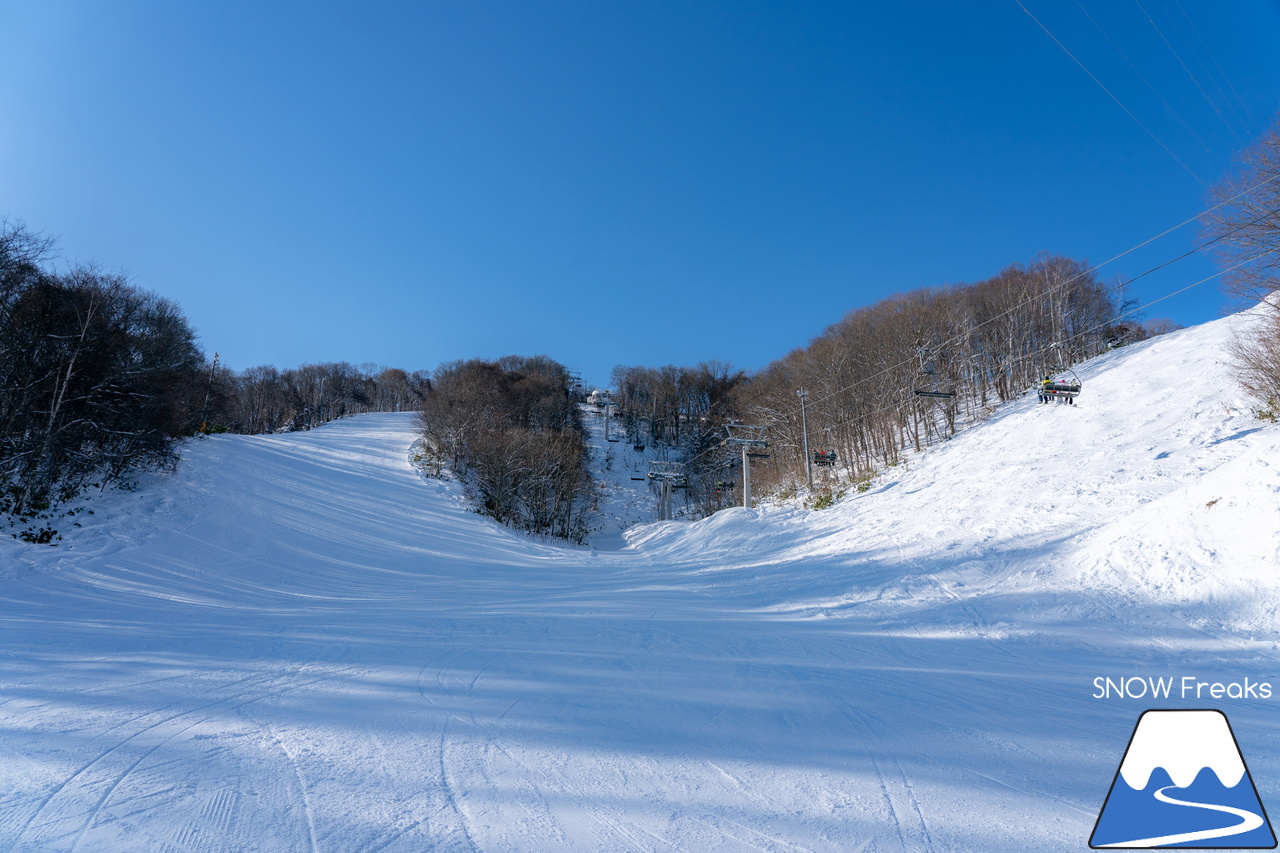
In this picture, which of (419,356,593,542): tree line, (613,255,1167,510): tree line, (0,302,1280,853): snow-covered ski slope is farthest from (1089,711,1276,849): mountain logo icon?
(419,356,593,542): tree line

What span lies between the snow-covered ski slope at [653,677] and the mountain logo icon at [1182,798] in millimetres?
173

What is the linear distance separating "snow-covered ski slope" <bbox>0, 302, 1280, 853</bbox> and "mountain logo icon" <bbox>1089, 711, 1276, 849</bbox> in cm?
17

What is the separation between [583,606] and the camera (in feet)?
Answer: 32.1

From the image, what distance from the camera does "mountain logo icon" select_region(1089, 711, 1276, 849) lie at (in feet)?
9.64

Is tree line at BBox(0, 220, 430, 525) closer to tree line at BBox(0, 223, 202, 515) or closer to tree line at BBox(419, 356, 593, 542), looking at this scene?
tree line at BBox(0, 223, 202, 515)

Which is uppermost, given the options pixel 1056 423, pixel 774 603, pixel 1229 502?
pixel 1056 423

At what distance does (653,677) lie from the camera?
555cm

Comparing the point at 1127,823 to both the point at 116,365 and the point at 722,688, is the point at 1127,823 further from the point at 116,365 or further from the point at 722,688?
the point at 116,365

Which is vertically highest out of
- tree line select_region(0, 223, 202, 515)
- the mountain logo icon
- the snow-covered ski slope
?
tree line select_region(0, 223, 202, 515)

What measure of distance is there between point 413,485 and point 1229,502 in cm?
3089

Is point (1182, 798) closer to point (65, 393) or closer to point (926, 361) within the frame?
point (65, 393)

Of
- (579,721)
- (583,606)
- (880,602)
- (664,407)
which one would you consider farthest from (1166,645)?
(664,407)

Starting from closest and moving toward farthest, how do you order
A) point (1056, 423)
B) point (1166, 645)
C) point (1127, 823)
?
point (1127, 823) < point (1166, 645) < point (1056, 423)

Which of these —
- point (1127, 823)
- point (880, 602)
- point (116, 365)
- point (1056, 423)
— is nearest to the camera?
point (1127, 823)
